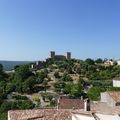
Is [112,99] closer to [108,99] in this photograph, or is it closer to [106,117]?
[108,99]

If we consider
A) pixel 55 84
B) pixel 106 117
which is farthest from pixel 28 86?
pixel 106 117

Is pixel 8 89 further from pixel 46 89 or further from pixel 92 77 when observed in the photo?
pixel 92 77

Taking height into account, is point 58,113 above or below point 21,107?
above

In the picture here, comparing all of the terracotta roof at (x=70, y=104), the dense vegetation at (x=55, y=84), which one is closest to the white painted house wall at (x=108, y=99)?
the terracotta roof at (x=70, y=104)

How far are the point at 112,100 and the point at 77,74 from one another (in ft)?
213

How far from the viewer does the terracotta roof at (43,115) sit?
2322 centimetres

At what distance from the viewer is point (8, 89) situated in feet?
252

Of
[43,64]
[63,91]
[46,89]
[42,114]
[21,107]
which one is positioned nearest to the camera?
[42,114]

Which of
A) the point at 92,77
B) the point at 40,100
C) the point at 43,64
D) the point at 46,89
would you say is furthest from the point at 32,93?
the point at 43,64

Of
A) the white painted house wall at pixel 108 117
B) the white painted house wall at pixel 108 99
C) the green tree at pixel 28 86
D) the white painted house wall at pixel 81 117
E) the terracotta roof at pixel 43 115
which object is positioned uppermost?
the white painted house wall at pixel 108 117

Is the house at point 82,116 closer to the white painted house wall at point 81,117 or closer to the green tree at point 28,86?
the white painted house wall at point 81,117

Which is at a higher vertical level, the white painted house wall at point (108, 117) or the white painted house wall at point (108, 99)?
the white painted house wall at point (108, 117)

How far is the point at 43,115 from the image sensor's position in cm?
2475

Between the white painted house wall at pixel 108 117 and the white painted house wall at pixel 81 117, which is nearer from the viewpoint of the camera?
the white painted house wall at pixel 108 117
